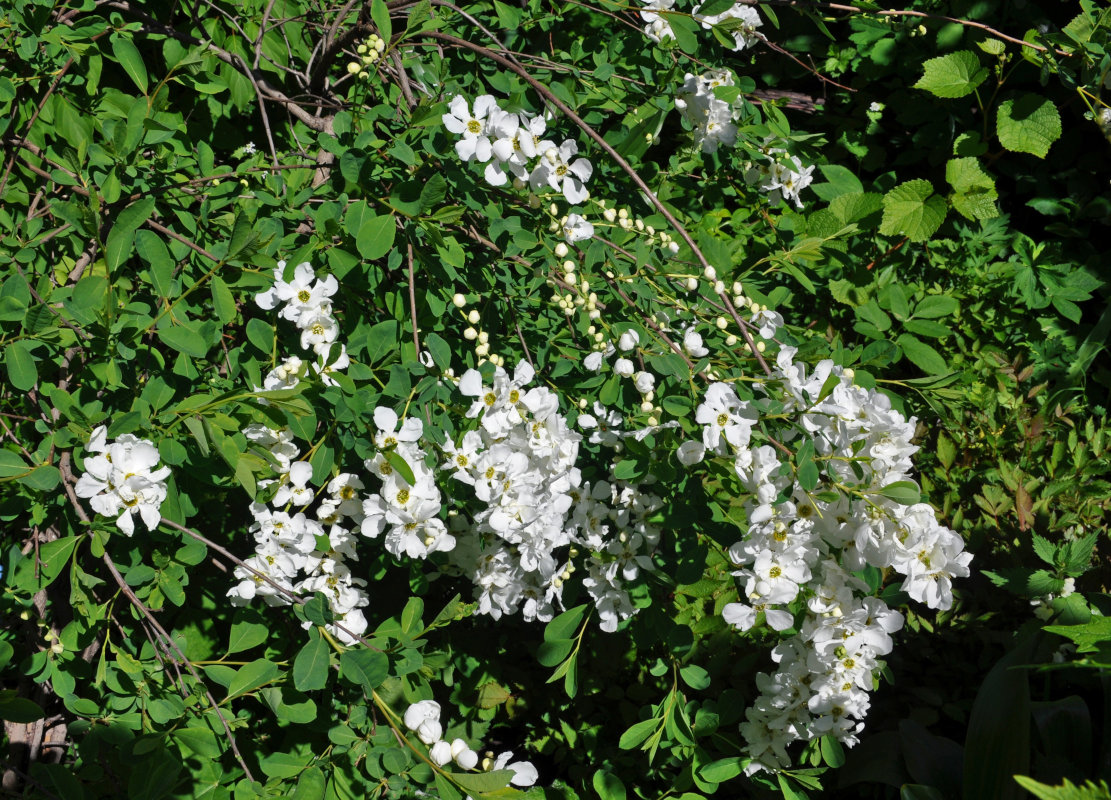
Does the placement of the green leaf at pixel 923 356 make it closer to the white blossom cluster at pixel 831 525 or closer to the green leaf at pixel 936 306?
the green leaf at pixel 936 306

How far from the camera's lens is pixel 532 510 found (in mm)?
1502

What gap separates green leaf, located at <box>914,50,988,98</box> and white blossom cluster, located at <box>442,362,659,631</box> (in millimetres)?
2161

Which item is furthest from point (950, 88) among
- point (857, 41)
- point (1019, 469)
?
point (1019, 469)

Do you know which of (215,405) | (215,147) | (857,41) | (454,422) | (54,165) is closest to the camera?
(215,405)

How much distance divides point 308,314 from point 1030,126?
282cm

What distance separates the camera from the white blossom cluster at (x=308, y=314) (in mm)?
1553

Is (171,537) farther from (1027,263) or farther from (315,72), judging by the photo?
(1027,263)

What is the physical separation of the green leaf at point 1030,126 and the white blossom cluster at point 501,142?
2311mm

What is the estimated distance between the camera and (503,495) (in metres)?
1.48

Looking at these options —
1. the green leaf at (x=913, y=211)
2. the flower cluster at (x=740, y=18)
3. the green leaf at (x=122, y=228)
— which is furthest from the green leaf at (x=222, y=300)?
the green leaf at (x=913, y=211)

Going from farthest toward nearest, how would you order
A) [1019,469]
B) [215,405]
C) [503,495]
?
[1019,469] < [503,495] < [215,405]

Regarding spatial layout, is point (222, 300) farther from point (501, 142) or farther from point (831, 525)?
point (831, 525)

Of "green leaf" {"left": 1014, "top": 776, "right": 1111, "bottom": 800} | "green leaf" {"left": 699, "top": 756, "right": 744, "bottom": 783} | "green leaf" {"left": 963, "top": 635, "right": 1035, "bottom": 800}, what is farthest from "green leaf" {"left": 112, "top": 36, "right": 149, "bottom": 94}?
"green leaf" {"left": 963, "top": 635, "right": 1035, "bottom": 800}

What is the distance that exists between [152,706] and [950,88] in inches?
123
